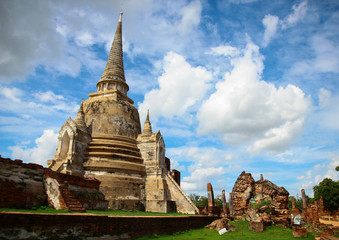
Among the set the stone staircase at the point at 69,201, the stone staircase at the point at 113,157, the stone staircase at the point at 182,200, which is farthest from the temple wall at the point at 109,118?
the stone staircase at the point at 69,201

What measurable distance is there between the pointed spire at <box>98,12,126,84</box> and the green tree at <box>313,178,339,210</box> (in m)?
34.3

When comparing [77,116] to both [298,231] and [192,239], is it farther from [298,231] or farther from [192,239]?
[298,231]

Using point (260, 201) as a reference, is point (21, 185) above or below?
above

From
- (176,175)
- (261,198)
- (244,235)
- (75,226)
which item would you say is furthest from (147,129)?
(75,226)

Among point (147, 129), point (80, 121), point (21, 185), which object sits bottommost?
point (21, 185)

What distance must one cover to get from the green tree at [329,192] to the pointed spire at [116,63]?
34331 millimetres

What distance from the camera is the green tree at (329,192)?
3797 centimetres

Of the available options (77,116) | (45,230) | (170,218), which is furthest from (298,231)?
(77,116)

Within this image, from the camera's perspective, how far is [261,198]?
46.5ft

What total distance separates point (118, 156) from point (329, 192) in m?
34.3

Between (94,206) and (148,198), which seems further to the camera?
(148,198)

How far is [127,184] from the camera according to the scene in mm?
19391

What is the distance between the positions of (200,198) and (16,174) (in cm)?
5355

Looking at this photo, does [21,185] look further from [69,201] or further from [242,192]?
[242,192]
